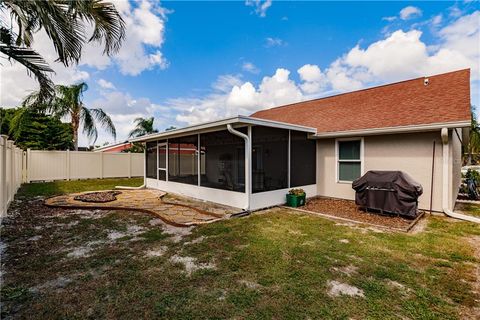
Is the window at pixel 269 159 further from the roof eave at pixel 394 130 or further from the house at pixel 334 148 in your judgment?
the roof eave at pixel 394 130

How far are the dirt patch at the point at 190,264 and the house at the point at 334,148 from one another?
10.1 feet

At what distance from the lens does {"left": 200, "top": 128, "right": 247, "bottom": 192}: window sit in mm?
6666

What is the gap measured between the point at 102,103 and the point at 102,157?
431cm

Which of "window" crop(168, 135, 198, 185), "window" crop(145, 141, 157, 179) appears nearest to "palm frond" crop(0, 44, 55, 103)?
"window" crop(168, 135, 198, 185)

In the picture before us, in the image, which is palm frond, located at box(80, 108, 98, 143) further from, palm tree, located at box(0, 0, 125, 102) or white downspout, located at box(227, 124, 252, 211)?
white downspout, located at box(227, 124, 252, 211)

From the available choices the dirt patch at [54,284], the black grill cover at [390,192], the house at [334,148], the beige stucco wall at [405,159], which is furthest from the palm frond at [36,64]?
the beige stucco wall at [405,159]

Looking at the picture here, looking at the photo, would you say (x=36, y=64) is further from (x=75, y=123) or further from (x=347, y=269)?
(x=75, y=123)

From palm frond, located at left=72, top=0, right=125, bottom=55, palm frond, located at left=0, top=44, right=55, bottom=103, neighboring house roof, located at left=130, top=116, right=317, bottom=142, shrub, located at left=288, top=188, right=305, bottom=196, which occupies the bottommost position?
shrub, located at left=288, top=188, right=305, bottom=196

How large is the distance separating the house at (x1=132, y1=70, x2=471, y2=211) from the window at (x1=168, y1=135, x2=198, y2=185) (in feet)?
0.13

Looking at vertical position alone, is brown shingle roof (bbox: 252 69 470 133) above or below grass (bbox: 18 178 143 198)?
above

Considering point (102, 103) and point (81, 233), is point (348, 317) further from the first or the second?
point (102, 103)

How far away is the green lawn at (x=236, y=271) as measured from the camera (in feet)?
7.77

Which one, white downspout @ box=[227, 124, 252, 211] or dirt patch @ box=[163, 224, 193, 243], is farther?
white downspout @ box=[227, 124, 252, 211]

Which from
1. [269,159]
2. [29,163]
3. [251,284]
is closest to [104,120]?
[29,163]
